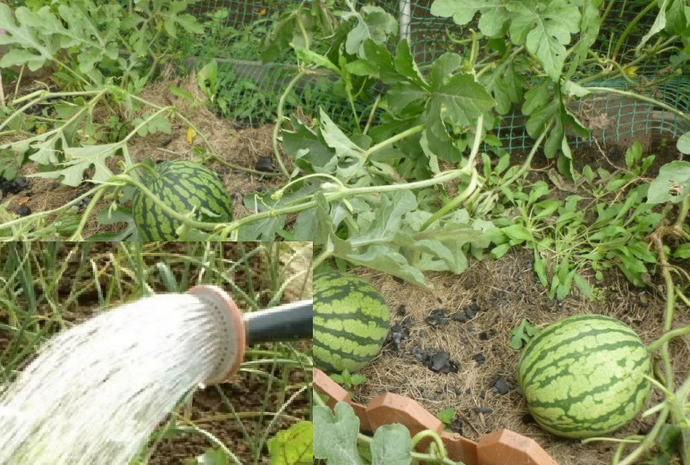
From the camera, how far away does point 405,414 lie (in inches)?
77.8

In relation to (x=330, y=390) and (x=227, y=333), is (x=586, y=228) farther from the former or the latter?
(x=227, y=333)

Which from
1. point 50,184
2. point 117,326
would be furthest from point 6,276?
point 50,184

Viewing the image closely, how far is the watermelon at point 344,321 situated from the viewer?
A: 2.20 metres

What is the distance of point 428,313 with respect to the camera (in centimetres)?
262

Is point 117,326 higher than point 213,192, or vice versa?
point 117,326

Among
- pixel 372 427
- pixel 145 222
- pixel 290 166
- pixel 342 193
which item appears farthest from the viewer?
pixel 290 166

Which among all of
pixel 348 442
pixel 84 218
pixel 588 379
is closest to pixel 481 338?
pixel 588 379

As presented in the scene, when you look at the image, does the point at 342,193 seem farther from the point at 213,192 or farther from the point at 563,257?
the point at 563,257

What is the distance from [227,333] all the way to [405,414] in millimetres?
979

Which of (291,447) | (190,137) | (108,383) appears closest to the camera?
(108,383)

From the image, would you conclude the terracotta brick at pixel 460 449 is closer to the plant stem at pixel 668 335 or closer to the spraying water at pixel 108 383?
the plant stem at pixel 668 335

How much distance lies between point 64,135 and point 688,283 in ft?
8.25

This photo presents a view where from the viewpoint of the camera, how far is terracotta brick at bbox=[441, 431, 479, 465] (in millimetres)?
2016

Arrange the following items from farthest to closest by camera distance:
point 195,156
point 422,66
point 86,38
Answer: point 195,156
point 86,38
point 422,66
